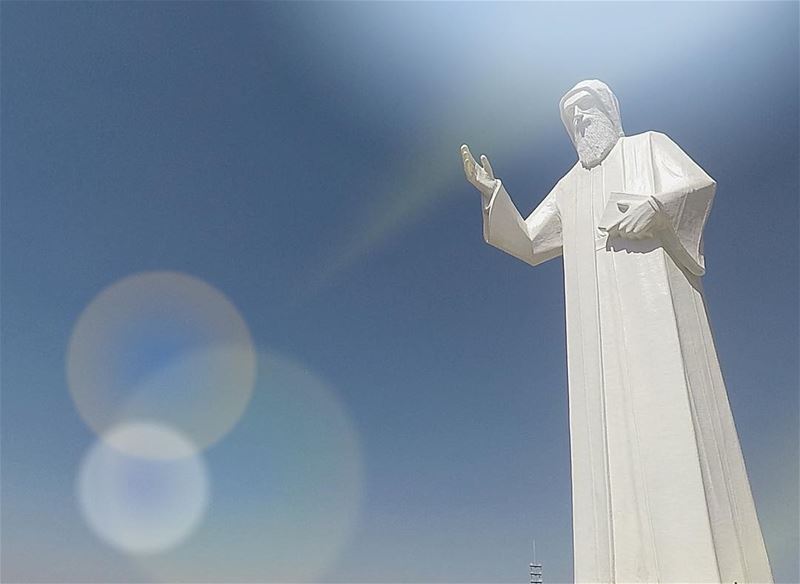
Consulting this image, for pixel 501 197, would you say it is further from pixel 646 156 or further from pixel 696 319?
pixel 696 319

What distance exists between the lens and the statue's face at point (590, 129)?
938 cm

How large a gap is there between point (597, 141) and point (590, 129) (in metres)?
0.23

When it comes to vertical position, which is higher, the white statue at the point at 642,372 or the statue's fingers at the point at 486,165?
the statue's fingers at the point at 486,165

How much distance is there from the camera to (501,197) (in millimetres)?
9492

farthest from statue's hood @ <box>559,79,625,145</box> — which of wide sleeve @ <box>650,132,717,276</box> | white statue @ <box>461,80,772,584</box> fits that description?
wide sleeve @ <box>650,132,717,276</box>

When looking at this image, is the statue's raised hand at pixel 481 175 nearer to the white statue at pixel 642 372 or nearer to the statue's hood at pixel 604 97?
the white statue at pixel 642 372

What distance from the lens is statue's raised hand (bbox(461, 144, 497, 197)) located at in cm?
943

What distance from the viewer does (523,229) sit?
9.79 meters

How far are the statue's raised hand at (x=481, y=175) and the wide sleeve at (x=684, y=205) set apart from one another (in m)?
2.23

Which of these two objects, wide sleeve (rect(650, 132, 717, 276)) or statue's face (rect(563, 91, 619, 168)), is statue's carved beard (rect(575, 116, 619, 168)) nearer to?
statue's face (rect(563, 91, 619, 168))

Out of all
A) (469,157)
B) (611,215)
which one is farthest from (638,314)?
(469,157)

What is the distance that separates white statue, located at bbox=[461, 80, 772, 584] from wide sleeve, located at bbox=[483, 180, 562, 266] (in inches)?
1.8

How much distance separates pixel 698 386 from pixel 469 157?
426cm

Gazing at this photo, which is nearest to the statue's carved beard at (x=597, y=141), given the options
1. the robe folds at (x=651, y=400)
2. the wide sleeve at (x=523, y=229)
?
the robe folds at (x=651, y=400)
